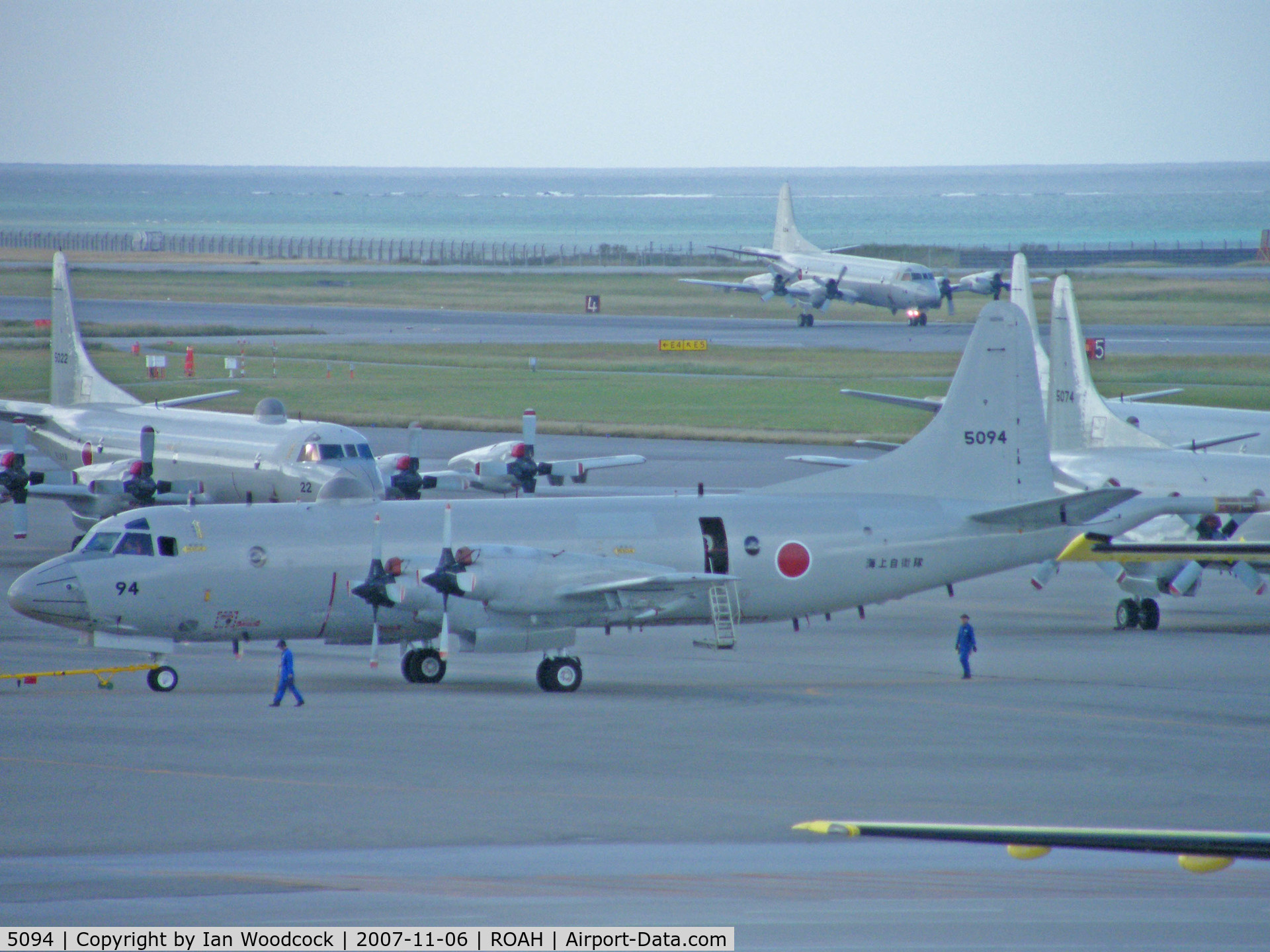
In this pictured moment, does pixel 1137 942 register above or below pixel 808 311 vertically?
below

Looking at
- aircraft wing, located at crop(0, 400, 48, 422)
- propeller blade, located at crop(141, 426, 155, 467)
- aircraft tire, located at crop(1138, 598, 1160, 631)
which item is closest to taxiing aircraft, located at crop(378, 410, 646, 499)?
propeller blade, located at crop(141, 426, 155, 467)

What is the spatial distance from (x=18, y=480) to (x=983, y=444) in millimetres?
27115

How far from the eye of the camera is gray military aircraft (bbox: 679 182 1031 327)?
375ft

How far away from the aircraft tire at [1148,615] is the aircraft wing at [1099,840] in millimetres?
29371

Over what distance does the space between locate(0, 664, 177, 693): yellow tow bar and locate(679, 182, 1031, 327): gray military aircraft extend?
8868cm

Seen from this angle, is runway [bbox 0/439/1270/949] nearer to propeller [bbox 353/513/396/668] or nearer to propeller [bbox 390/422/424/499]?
propeller [bbox 353/513/396/668]

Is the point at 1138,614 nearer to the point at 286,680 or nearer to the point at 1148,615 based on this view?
the point at 1148,615

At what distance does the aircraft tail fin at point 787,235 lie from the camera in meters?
138

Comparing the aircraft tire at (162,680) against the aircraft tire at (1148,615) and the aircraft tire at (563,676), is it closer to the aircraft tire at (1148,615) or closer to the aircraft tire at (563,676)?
the aircraft tire at (563,676)

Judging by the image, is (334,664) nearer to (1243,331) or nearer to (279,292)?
(1243,331)

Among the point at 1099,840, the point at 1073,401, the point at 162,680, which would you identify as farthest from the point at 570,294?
the point at 1099,840

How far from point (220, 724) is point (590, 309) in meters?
99.0

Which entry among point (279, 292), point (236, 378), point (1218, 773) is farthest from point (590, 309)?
point (1218, 773)

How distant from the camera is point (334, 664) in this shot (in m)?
34.5
